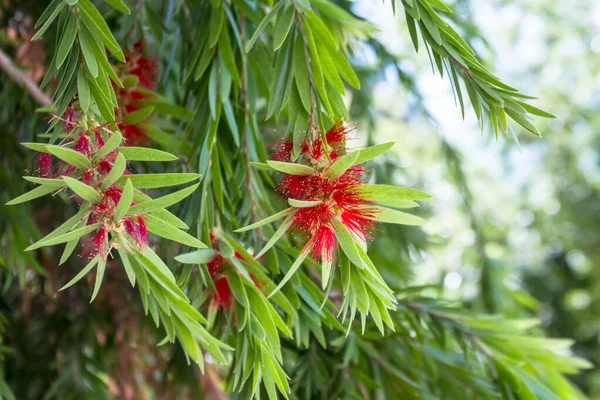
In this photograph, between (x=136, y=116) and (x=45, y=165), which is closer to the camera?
(x=45, y=165)

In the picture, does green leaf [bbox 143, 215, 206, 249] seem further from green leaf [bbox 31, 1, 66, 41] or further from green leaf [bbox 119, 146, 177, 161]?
green leaf [bbox 31, 1, 66, 41]

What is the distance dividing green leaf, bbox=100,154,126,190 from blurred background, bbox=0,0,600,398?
770 mm

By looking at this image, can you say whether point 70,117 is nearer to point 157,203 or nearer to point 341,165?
point 157,203

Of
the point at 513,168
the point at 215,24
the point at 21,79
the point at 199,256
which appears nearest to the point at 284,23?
the point at 215,24

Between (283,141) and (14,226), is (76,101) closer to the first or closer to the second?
(283,141)

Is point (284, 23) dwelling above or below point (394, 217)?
above

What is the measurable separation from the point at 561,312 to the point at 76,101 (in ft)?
15.2

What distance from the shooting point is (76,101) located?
2.00 feet

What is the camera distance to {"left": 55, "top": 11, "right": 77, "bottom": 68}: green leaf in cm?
→ 54

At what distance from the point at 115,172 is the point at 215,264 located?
8.8 inches

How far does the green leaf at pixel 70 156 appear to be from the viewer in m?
0.48

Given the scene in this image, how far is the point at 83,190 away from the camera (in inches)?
19.1

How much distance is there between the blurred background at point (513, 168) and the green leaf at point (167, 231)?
0.78 m

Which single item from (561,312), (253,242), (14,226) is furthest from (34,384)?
(561,312)
